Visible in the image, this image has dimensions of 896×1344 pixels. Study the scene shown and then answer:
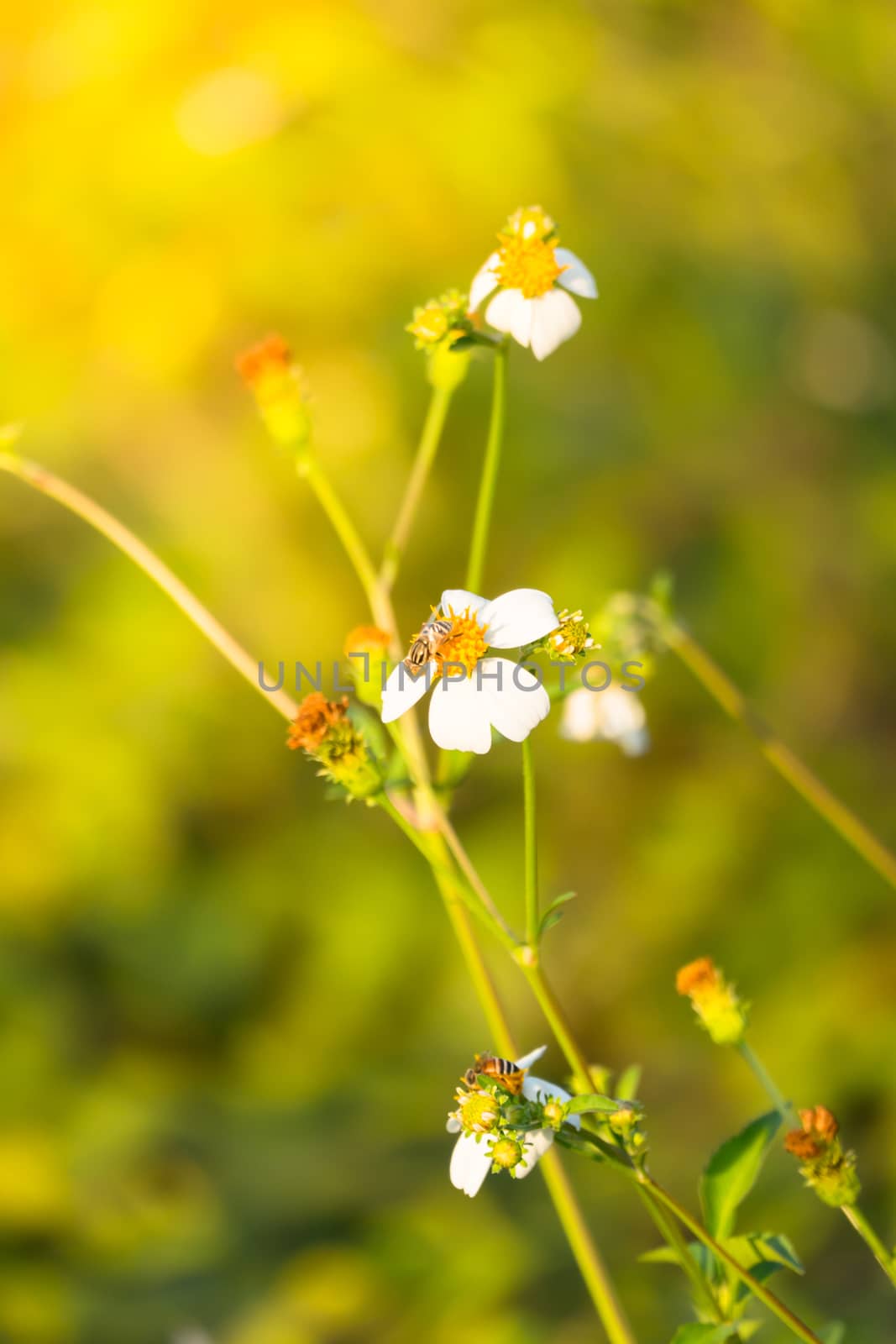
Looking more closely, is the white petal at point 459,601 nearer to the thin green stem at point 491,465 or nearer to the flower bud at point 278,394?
the thin green stem at point 491,465

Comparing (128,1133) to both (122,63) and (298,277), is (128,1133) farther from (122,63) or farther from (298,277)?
(122,63)

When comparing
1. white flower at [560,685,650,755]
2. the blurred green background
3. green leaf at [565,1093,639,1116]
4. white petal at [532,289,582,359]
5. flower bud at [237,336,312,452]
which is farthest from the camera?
the blurred green background

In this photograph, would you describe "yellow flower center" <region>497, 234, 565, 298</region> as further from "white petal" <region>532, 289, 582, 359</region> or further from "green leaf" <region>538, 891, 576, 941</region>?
"green leaf" <region>538, 891, 576, 941</region>

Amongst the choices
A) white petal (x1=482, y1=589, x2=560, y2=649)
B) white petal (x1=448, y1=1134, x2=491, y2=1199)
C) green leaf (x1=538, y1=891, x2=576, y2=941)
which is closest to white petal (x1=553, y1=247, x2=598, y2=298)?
white petal (x1=482, y1=589, x2=560, y2=649)

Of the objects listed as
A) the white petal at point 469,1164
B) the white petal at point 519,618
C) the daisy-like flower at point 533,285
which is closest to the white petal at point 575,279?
the daisy-like flower at point 533,285

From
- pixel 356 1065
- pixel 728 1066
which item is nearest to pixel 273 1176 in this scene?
pixel 356 1065
